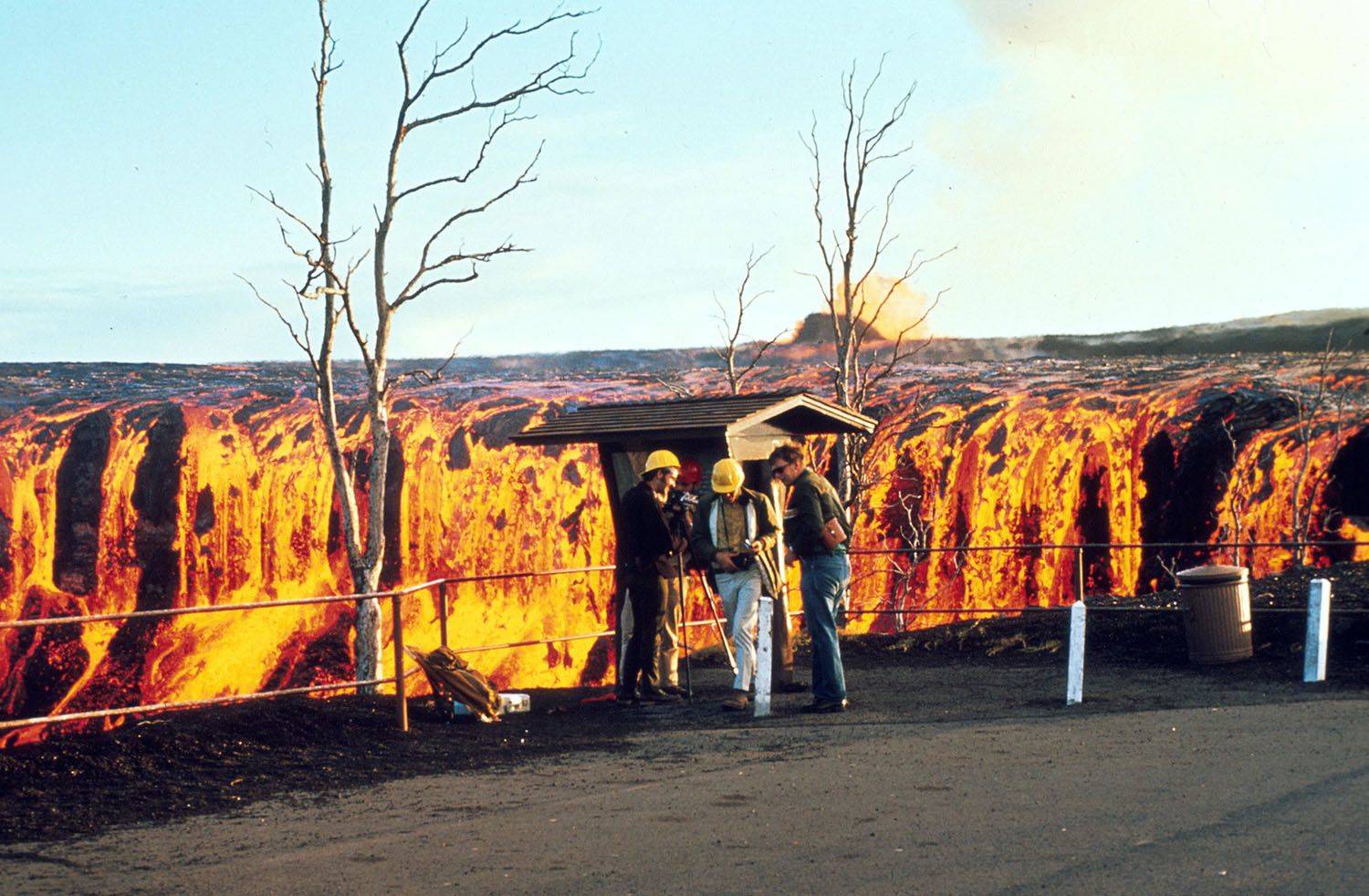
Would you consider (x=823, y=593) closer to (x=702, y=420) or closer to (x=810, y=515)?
(x=810, y=515)

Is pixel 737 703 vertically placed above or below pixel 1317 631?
below

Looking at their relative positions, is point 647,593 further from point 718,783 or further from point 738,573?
point 718,783

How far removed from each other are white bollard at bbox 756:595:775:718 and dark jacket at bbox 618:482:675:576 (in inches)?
46.6

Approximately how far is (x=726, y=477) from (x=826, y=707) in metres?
1.90

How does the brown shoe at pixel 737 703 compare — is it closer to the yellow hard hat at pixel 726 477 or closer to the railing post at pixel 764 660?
the railing post at pixel 764 660

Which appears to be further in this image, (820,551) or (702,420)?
(702,420)

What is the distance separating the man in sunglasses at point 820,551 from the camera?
11.3m

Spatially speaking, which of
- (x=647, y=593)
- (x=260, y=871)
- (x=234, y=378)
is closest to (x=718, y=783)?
(x=260, y=871)

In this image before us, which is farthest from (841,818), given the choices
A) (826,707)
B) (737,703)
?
(737,703)

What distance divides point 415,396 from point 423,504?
3280 millimetres

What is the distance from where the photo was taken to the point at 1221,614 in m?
13.8

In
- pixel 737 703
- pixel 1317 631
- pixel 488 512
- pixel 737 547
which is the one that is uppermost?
pixel 737 547

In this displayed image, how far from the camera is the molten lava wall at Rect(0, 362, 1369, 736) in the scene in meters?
28.8

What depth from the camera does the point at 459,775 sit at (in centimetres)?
960
